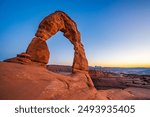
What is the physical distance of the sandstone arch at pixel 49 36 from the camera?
11.2m

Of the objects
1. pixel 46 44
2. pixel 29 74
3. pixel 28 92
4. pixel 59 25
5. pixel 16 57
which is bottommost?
pixel 28 92

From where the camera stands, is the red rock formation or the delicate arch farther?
the delicate arch

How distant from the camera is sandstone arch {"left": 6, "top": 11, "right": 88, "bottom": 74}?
36.8 ft

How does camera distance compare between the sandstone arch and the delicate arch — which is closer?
the sandstone arch

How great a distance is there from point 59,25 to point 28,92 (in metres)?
9.43

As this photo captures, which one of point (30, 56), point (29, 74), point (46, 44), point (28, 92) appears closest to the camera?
point (28, 92)

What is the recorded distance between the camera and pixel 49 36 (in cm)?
1277

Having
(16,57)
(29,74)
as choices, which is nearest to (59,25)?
(16,57)

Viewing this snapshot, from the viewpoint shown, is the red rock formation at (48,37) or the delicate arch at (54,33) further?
the delicate arch at (54,33)

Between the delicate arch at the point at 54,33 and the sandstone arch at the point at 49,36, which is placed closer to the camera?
the sandstone arch at the point at 49,36

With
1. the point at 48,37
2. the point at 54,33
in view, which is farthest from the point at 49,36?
the point at 54,33

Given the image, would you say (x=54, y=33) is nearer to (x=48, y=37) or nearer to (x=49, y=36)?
(x=49, y=36)

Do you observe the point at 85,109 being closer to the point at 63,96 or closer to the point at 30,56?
the point at 63,96

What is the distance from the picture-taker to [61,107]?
446 cm
